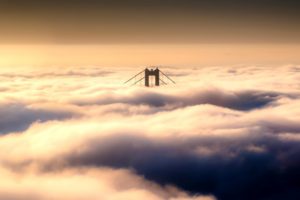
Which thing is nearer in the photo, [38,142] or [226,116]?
[38,142]

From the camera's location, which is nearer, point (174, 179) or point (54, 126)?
point (174, 179)

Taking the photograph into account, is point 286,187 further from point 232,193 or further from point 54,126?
point 54,126

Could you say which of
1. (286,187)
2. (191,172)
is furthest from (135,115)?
(286,187)

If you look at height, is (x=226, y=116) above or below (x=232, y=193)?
above

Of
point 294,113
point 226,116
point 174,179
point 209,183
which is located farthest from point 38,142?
point 294,113

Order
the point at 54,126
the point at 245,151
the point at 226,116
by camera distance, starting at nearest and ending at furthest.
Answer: the point at 245,151 → the point at 54,126 → the point at 226,116

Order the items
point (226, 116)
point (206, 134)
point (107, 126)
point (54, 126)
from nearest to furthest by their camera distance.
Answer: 1. point (206, 134)
2. point (107, 126)
3. point (54, 126)
4. point (226, 116)

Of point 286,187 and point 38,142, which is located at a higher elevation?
point 38,142

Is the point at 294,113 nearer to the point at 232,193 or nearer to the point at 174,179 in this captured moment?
the point at 232,193

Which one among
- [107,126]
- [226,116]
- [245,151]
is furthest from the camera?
[226,116]
